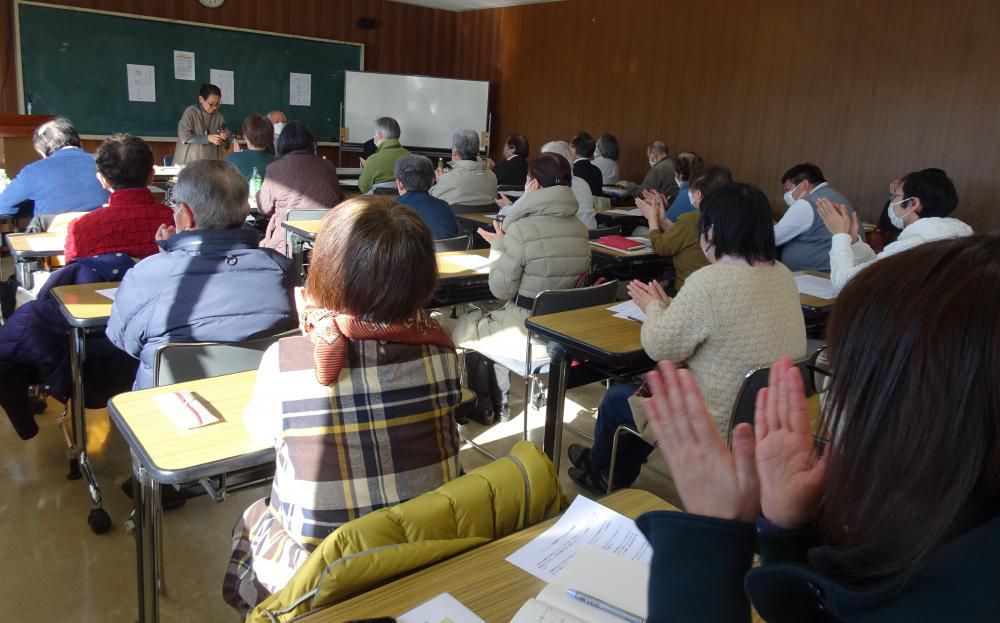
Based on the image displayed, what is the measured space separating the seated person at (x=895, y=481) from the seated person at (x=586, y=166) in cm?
581

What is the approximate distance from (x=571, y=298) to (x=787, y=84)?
523cm

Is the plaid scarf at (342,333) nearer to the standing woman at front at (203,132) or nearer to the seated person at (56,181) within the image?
the seated person at (56,181)

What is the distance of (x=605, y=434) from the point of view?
2891 millimetres

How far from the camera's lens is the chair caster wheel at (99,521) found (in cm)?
251

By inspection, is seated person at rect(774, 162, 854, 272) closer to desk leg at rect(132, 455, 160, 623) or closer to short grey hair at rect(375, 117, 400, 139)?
short grey hair at rect(375, 117, 400, 139)

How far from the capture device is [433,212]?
4.31 m

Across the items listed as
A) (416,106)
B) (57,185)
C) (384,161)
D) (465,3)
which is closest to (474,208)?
(384,161)

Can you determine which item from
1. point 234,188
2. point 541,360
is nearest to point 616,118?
point 541,360

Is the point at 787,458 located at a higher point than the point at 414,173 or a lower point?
lower

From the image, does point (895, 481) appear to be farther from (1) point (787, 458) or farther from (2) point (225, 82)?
(2) point (225, 82)

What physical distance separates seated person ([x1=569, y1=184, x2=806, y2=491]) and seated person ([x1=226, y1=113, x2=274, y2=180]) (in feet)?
13.1

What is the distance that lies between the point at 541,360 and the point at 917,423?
250 centimetres

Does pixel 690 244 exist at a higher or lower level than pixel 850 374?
lower

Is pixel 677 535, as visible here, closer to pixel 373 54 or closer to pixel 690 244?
pixel 690 244
